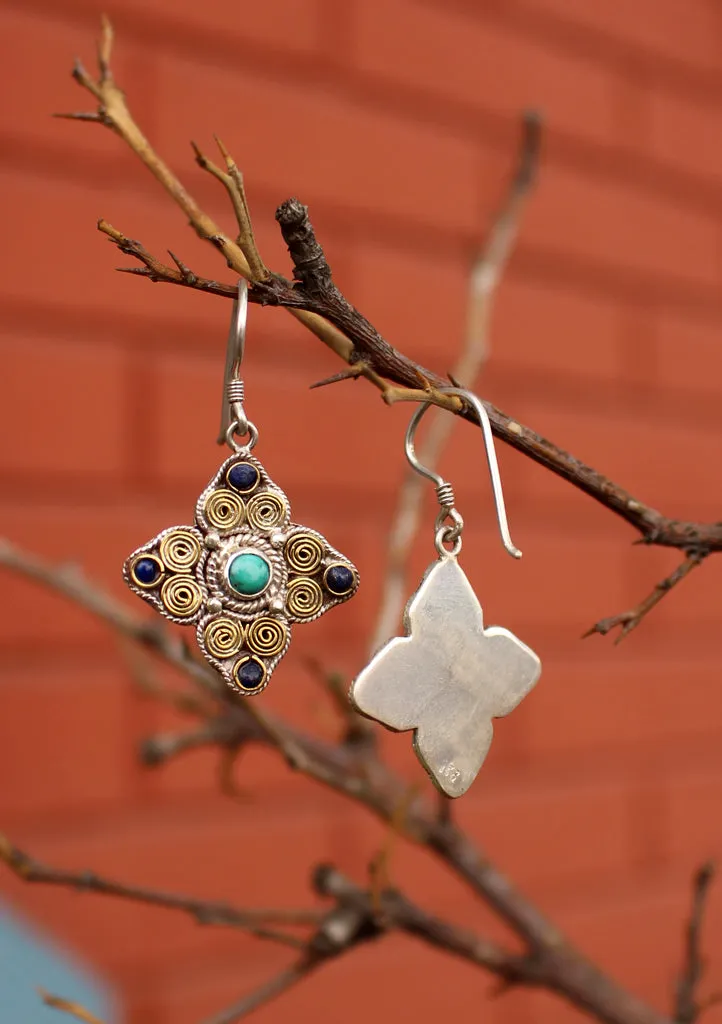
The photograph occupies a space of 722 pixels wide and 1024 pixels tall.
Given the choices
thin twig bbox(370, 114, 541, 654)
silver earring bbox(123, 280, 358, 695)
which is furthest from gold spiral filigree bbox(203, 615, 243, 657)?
thin twig bbox(370, 114, 541, 654)

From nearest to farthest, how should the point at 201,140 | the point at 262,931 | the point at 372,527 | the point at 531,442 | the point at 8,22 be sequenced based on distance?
the point at 531,442 → the point at 262,931 → the point at 8,22 → the point at 201,140 → the point at 372,527

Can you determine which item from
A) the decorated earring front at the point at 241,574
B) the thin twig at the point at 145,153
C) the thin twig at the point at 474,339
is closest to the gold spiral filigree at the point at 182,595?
the decorated earring front at the point at 241,574

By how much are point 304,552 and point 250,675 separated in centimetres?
6

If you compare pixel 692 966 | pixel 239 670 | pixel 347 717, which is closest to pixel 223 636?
pixel 239 670

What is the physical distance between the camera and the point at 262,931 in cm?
55

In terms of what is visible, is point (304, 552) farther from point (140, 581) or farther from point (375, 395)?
point (375, 395)

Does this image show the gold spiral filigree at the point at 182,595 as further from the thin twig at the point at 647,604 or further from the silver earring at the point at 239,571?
the thin twig at the point at 647,604

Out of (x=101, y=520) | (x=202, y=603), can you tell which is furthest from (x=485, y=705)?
(x=101, y=520)

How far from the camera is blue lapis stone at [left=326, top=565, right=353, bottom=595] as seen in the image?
455 mm

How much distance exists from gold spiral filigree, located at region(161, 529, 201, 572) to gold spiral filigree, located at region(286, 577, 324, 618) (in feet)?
0.14

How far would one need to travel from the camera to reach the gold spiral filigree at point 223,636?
43 centimetres

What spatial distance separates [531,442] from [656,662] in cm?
128

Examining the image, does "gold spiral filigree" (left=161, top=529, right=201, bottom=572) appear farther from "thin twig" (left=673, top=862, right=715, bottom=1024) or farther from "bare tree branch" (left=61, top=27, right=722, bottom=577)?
"thin twig" (left=673, top=862, right=715, bottom=1024)

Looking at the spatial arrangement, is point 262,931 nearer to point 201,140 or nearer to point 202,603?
point 202,603
